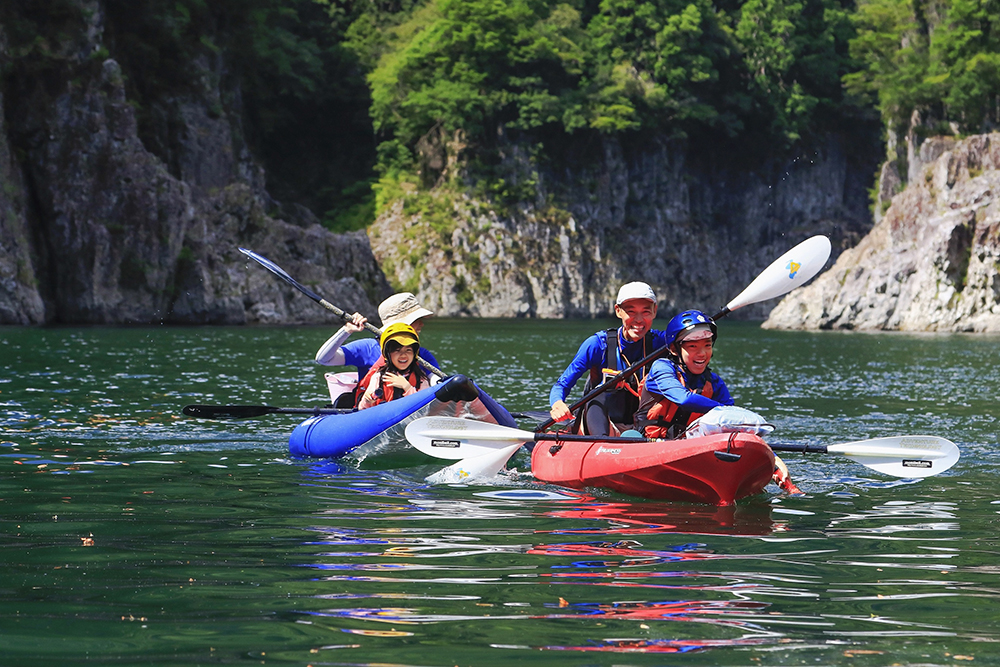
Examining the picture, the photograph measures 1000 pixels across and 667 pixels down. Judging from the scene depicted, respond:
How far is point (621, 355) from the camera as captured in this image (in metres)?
8.92

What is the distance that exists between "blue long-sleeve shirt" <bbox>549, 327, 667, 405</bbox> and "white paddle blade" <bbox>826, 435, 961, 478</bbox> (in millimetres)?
1737

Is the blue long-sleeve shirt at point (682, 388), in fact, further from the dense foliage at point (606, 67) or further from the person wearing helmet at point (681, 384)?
the dense foliage at point (606, 67)

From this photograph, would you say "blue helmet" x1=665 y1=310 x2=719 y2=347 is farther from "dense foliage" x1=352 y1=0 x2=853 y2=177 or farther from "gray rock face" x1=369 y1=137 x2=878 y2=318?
"dense foliage" x1=352 y1=0 x2=853 y2=177

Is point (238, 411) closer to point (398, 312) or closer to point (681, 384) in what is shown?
point (398, 312)

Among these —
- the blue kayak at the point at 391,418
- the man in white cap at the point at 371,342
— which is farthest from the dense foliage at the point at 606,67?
the blue kayak at the point at 391,418

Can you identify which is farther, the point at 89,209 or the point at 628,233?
the point at 628,233

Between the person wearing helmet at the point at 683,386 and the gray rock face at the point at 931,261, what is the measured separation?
38.4 meters

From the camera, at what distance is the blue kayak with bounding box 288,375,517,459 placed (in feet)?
29.1

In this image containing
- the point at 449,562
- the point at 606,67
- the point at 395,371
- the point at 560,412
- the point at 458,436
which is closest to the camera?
the point at 449,562

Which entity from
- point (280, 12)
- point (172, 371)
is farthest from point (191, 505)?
point (280, 12)

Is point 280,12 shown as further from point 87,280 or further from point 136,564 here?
point 136,564

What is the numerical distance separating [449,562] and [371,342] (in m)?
6.00

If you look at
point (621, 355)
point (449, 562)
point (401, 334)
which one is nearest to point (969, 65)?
point (621, 355)

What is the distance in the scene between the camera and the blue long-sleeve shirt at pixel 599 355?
29.3ft
